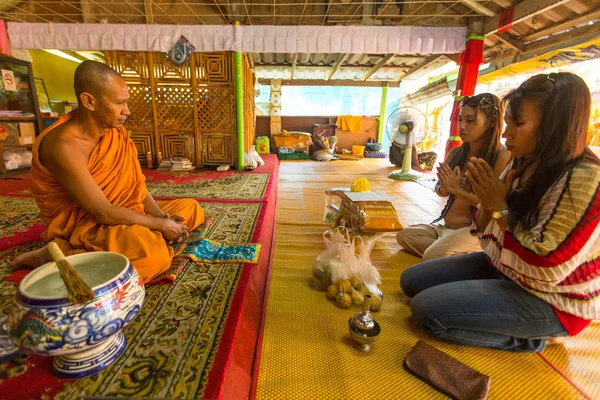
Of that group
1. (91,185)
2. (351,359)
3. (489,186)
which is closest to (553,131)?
(489,186)

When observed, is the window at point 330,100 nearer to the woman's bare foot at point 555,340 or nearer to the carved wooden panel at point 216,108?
the carved wooden panel at point 216,108

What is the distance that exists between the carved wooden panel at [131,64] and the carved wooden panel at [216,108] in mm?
1036

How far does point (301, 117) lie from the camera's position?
10.9 m

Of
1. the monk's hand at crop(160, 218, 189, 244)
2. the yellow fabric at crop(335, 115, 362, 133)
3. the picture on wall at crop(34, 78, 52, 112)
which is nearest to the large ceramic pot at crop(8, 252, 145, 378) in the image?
the monk's hand at crop(160, 218, 189, 244)

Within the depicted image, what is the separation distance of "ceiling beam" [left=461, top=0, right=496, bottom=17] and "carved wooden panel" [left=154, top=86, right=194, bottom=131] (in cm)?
497

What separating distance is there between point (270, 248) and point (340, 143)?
29.2 ft

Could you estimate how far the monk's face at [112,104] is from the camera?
169cm

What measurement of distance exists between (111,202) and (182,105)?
4499 mm

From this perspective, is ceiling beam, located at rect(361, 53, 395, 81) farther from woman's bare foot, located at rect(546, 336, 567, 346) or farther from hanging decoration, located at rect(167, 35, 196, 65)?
woman's bare foot, located at rect(546, 336, 567, 346)

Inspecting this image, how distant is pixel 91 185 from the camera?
5.45ft

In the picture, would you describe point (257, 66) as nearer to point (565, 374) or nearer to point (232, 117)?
point (232, 117)

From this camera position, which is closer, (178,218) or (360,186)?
(178,218)

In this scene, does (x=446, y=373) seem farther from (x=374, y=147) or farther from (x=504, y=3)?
(x=374, y=147)

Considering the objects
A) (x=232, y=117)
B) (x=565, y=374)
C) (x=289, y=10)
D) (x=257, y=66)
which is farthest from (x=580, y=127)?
(x=257, y=66)
